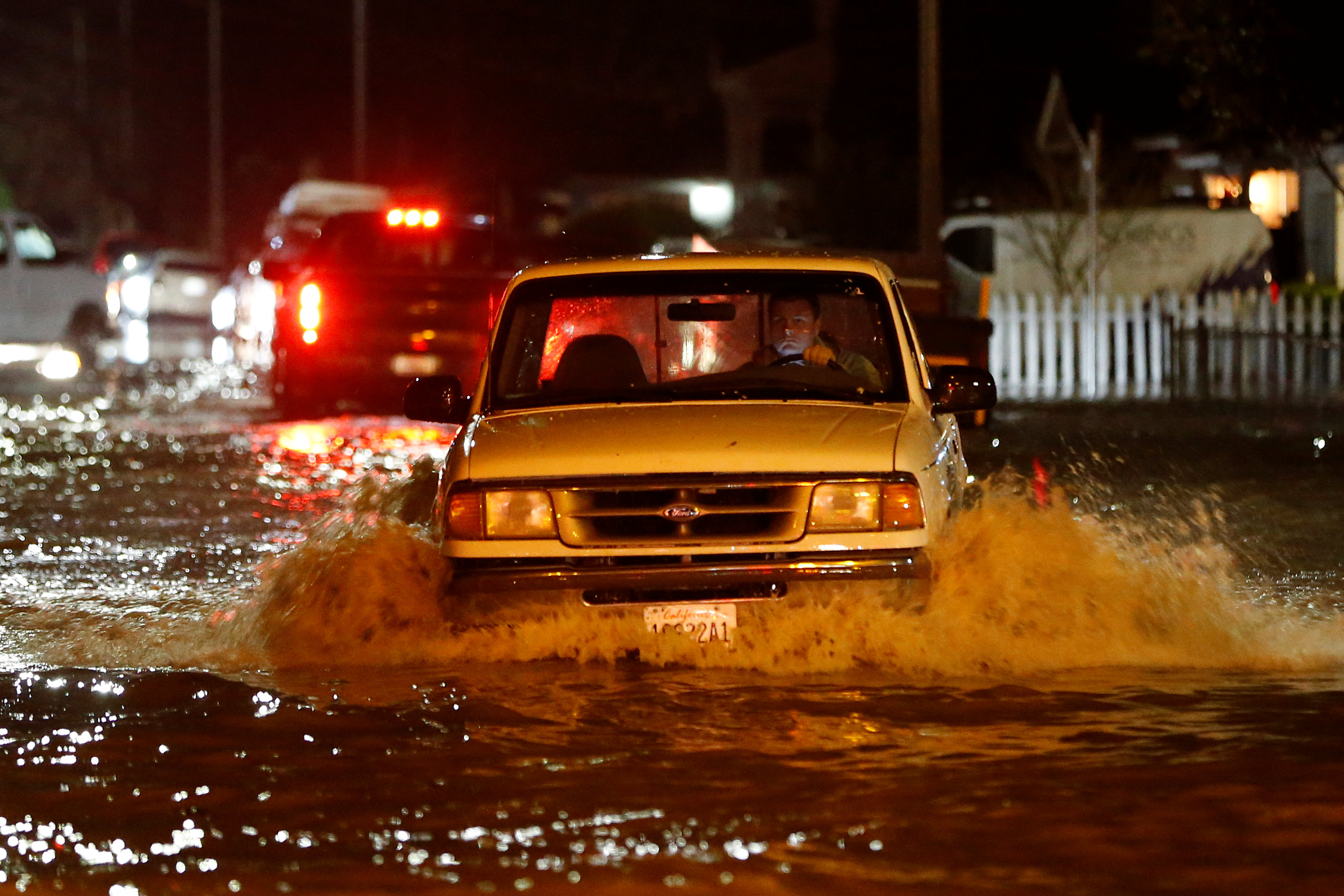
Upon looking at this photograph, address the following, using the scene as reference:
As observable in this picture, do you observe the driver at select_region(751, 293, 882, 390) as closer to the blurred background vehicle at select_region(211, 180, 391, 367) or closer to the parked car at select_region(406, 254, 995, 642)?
the parked car at select_region(406, 254, 995, 642)

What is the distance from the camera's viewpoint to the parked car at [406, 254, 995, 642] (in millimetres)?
7160

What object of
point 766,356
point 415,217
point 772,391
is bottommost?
point 772,391

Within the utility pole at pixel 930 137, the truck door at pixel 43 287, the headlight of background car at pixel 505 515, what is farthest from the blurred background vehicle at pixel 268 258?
the headlight of background car at pixel 505 515

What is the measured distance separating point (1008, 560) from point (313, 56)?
71.1 m

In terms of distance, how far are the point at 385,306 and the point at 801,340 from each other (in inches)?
400

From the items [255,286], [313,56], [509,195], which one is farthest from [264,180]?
[255,286]

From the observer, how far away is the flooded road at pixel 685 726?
5328mm

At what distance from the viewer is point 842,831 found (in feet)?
18.2

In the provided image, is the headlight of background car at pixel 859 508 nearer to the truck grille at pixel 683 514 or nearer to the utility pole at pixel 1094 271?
the truck grille at pixel 683 514

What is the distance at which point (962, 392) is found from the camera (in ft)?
26.4

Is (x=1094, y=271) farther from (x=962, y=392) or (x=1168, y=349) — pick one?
(x=962, y=392)

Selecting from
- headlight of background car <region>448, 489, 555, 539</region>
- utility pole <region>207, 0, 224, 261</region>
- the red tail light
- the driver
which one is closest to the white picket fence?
the red tail light

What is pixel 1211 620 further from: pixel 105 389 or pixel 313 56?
pixel 313 56

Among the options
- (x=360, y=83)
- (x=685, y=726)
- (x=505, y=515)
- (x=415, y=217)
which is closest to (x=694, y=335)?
(x=505, y=515)
